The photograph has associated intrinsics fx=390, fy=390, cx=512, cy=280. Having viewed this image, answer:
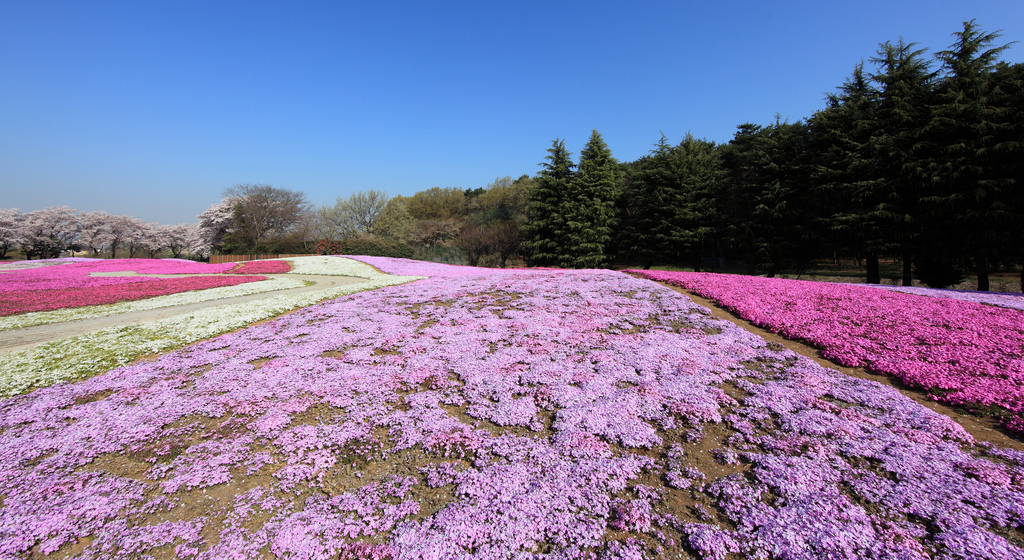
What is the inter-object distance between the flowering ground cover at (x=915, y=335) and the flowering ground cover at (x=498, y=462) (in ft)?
3.27

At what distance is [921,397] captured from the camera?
6.02 metres

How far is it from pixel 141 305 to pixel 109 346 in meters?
7.36

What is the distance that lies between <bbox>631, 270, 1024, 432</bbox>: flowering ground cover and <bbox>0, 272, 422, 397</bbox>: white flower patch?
47.2 feet

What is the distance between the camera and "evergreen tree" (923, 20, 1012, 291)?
1883cm

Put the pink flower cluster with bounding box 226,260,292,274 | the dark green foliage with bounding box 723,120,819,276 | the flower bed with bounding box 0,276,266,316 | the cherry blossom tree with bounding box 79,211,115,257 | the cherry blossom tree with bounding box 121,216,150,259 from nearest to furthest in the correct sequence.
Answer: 1. the flower bed with bounding box 0,276,266,316
2. the pink flower cluster with bounding box 226,260,292,274
3. the dark green foliage with bounding box 723,120,819,276
4. the cherry blossom tree with bounding box 79,211,115,257
5. the cherry blossom tree with bounding box 121,216,150,259

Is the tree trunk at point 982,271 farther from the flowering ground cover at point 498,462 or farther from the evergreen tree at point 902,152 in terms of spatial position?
the flowering ground cover at point 498,462

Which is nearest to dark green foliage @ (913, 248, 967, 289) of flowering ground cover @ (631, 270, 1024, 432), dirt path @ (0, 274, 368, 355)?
flowering ground cover @ (631, 270, 1024, 432)

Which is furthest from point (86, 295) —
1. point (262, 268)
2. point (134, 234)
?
point (134, 234)

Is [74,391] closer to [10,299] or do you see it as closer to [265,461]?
[265,461]

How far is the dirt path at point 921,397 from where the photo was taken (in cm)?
483

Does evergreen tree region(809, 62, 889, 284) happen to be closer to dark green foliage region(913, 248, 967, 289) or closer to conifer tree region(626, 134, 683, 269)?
dark green foliage region(913, 248, 967, 289)

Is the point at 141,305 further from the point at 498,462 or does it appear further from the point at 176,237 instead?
the point at 176,237

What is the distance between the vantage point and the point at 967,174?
19844 millimetres

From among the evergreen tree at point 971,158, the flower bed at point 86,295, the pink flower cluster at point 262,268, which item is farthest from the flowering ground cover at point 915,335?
the pink flower cluster at point 262,268
